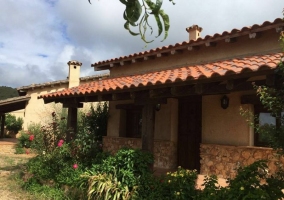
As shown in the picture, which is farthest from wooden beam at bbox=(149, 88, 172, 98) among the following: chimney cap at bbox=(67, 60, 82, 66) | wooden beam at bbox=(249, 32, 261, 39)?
chimney cap at bbox=(67, 60, 82, 66)

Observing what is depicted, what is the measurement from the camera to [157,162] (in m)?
9.14

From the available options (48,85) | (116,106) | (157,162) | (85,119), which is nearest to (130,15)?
(157,162)

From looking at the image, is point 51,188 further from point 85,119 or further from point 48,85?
point 48,85

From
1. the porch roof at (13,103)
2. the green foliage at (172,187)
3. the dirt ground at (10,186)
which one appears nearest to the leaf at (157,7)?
the green foliage at (172,187)

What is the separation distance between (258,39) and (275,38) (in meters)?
0.44

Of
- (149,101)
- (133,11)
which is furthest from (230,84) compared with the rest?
(133,11)

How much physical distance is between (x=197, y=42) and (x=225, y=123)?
8.92 feet

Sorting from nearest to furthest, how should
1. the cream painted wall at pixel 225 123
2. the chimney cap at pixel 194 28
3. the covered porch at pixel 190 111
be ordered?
the covered porch at pixel 190 111 < the cream painted wall at pixel 225 123 < the chimney cap at pixel 194 28

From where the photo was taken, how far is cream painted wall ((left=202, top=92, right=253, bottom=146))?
702 cm

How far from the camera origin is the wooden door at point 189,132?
8612mm

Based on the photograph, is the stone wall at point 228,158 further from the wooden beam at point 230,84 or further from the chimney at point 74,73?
the chimney at point 74,73

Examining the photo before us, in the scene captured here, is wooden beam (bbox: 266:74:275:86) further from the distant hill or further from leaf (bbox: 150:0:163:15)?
the distant hill

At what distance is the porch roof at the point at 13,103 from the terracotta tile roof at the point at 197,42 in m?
10.5

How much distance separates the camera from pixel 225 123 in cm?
741
